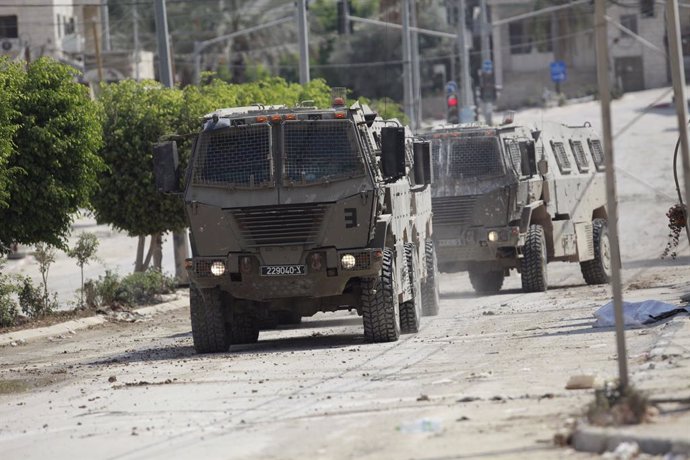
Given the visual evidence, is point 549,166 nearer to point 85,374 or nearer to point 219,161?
point 219,161

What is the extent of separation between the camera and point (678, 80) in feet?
38.4

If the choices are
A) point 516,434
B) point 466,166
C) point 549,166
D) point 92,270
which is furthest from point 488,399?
point 92,270

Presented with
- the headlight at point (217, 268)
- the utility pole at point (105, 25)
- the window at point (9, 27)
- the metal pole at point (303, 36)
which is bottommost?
the headlight at point (217, 268)

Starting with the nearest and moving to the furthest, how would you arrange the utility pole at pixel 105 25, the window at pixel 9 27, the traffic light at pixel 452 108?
the traffic light at pixel 452 108
the window at pixel 9 27
the utility pole at pixel 105 25

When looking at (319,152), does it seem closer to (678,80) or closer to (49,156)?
(678,80)

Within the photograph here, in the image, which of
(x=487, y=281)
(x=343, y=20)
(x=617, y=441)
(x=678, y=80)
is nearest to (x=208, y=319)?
(x=678, y=80)

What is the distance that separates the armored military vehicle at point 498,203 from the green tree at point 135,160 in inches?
195

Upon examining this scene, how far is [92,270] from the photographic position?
136 feet

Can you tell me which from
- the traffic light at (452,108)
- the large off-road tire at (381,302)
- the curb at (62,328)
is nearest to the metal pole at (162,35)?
the curb at (62,328)

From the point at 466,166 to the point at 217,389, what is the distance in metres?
11.7

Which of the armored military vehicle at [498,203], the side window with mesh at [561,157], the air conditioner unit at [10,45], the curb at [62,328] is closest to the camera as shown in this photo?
the curb at [62,328]

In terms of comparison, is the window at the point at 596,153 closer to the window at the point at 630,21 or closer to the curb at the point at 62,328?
the curb at the point at 62,328

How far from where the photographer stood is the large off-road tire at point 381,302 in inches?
620

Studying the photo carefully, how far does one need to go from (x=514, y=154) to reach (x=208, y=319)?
29.3ft
